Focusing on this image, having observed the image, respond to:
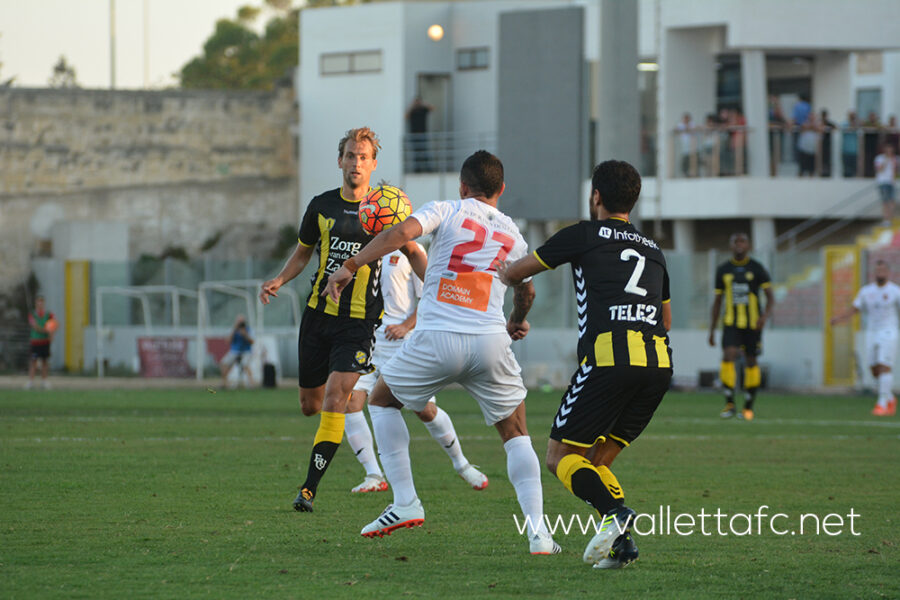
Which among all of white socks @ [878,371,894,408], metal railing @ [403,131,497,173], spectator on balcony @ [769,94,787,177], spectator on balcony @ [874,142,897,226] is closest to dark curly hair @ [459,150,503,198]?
white socks @ [878,371,894,408]

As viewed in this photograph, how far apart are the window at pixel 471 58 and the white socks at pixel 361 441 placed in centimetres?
3015

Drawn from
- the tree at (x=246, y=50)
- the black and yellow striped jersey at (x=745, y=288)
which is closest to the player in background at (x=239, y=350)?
the black and yellow striped jersey at (x=745, y=288)

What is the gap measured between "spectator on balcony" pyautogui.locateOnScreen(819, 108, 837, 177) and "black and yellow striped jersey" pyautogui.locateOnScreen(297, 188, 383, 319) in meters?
24.5

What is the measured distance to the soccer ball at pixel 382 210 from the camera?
27.8ft

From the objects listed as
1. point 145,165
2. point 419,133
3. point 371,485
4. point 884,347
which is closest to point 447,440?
point 371,485

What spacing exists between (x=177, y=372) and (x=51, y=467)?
1976 centimetres

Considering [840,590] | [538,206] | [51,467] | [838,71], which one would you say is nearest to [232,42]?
[838,71]

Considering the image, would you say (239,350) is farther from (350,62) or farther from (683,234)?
(350,62)

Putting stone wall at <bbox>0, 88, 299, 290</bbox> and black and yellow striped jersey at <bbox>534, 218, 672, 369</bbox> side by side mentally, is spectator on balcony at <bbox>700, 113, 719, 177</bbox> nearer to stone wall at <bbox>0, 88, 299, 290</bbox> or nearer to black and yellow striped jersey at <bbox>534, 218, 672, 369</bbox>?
stone wall at <bbox>0, 88, 299, 290</bbox>

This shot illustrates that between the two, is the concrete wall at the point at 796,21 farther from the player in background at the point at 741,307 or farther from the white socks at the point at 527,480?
the white socks at the point at 527,480

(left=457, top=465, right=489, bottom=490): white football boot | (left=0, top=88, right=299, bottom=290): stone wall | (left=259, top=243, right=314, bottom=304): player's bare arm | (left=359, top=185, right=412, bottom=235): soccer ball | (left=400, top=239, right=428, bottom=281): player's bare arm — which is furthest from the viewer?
(left=0, top=88, right=299, bottom=290): stone wall

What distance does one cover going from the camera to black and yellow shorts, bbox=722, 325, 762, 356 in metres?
18.9

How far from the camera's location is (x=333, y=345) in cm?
945

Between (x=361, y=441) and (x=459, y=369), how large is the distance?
333 centimetres
